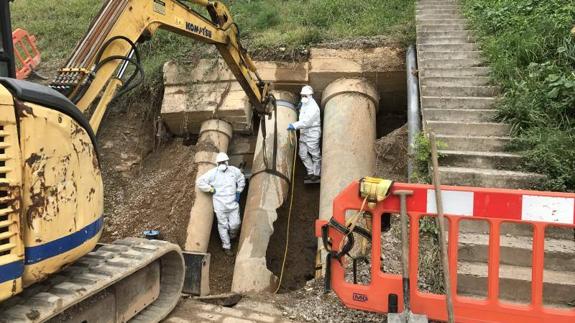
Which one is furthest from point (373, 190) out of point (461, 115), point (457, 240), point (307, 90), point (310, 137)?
point (307, 90)

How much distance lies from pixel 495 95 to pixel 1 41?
210 inches

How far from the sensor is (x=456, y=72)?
6656 millimetres

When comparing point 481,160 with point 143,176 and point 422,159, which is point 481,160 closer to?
point 422,159

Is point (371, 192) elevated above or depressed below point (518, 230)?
above

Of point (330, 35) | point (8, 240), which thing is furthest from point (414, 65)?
point (8, 240)

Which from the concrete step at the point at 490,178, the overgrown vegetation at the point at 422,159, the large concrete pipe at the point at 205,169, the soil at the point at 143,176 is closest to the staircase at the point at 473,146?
the concrete step at the point at 490,178

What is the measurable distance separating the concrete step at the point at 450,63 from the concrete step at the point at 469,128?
1584 mm

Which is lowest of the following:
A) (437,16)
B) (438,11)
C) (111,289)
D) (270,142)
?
(111,289)

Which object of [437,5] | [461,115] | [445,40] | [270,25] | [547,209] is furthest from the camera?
[270,25]

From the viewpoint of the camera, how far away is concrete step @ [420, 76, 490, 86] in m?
6.36

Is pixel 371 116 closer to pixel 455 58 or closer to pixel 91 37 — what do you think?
pixel 455 58

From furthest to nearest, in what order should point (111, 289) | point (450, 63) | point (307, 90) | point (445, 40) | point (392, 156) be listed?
point (307, 90), point (445, 40), point (450, 63), point (392, 156), point (111, 289)

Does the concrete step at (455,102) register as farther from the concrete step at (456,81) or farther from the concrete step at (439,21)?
the concrete step at (439,21)

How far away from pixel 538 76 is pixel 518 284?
2934mm
